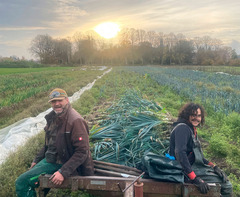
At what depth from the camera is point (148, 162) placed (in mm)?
2287

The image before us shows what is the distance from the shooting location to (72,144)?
239 cm

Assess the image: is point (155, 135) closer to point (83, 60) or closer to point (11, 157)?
point (11, 157)

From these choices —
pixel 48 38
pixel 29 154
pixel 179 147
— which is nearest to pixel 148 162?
pixel 179 147

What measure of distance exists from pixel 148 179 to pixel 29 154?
7.41 feet

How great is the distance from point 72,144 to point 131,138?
4.76 ft

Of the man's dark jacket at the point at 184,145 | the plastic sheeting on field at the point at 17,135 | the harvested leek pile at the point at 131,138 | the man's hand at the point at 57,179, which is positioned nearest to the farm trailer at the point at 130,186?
the man's hand at the point at 57,179

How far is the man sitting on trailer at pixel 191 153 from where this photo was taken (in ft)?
7.25

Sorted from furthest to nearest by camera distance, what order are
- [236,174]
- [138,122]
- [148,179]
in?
[138,122]
[236,174]
[148,179]

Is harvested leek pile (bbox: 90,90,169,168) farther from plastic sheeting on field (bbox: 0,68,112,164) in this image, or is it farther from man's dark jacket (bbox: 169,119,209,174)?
plastic sheeting on field (bbox: 0,68,112,164)

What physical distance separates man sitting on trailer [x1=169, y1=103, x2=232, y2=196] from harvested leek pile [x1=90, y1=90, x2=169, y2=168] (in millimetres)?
919

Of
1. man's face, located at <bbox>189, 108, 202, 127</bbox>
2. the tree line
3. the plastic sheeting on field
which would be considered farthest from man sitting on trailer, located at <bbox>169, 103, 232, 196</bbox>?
the tree line

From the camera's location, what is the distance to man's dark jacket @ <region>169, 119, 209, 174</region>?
2.20 metres

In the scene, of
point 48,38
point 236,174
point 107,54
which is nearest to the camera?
point 236,174

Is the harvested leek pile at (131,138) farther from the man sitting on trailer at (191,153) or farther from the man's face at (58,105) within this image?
the man's face at (58,105)
